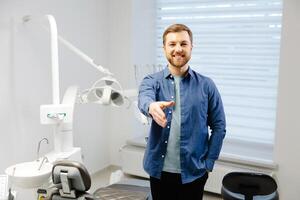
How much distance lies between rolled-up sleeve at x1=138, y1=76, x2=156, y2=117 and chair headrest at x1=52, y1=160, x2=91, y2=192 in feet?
2.38

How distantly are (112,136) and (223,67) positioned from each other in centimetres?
160

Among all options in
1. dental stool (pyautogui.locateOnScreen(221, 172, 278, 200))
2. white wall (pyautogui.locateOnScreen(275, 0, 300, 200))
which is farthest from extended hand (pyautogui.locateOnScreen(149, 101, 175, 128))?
white wall (pyautogui.locateOnScreen(275, 0, 300, 200))

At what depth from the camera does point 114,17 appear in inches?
154

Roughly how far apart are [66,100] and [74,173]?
0.85 m

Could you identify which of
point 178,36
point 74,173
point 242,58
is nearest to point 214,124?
point 178,36

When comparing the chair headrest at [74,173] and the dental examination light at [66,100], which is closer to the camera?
the chair headrest at [74,173]

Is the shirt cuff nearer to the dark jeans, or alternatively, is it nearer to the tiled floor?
the dark jeans

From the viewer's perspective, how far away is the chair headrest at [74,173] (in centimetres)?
211

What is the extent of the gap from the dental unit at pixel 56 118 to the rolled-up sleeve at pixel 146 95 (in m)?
0.79

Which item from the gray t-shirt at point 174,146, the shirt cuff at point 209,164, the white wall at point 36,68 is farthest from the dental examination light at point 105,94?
the shirt cuff at point 209,164

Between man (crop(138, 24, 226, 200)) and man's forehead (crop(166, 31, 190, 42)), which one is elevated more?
man's forehead (crop(166, 31, 190, 42))

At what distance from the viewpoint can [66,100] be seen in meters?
2.77

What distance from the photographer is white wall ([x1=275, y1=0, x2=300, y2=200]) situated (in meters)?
2.94

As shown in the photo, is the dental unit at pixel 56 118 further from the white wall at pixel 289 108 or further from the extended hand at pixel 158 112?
the white wall at pixel 289 108
